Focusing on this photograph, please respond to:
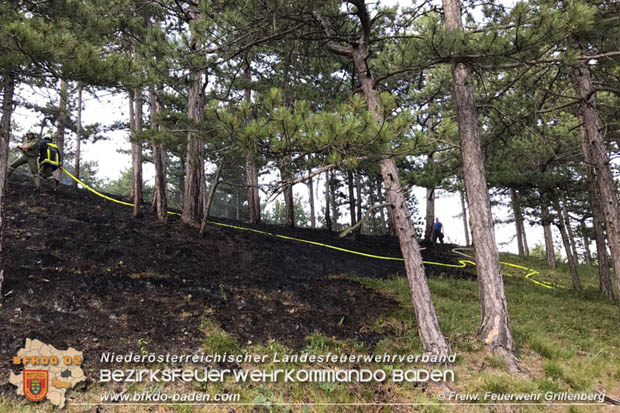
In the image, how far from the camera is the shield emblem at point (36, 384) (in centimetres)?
301

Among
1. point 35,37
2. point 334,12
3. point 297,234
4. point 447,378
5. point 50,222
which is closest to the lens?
point 35,37

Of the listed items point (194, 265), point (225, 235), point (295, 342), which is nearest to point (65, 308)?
point (194, 265)

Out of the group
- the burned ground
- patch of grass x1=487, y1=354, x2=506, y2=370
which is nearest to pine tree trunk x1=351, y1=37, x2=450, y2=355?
patch of grass x1=487, y1=354, x2=506, y2=370

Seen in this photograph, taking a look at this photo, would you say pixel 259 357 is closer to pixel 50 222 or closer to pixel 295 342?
pixel 295 342

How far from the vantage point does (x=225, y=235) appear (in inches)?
356

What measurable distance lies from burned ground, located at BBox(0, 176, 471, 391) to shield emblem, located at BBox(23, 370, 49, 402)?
0.56 ft

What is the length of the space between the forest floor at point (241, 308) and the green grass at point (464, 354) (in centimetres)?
2

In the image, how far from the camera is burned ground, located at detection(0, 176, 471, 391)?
13.3 ft

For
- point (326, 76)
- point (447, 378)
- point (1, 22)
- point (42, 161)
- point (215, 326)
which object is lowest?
point (447, 378)

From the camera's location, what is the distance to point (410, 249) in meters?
4.71

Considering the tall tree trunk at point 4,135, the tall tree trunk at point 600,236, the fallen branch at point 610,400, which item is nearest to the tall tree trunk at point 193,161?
the tall tree trunk at point 4,135

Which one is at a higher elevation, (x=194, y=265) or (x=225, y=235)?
(x=225, y=235)

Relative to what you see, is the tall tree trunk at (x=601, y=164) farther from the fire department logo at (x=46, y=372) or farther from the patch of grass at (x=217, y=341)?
the fire department logo at (x=46, y=372)

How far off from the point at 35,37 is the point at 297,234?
30.2 feet
